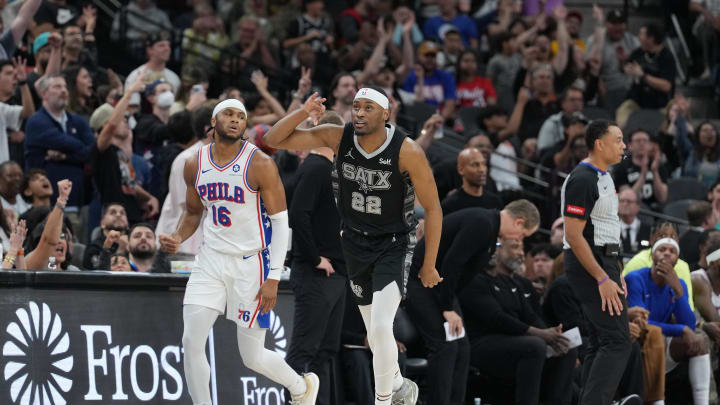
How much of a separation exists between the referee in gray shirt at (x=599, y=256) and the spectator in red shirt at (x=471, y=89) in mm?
8099

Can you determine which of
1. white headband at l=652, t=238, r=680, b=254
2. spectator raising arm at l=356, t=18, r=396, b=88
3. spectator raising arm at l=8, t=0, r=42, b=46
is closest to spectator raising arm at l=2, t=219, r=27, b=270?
spectator raising arm at l=8, t=0, r=42, b=46

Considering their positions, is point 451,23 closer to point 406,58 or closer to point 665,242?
point 406,58

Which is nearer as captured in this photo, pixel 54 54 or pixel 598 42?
pixel 54 54

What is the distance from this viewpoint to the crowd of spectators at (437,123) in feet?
33.9

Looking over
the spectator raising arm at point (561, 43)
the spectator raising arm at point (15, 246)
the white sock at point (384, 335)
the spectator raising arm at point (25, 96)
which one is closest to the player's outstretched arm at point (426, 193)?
the white sock at point (384, 335)

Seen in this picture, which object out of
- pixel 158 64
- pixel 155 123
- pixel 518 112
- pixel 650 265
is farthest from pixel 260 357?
pixel 518 112

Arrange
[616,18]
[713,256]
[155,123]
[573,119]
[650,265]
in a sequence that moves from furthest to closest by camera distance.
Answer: [616,18], [573,119], [155,123], [713,256], [650,265]

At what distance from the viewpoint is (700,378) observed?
34.9 feet

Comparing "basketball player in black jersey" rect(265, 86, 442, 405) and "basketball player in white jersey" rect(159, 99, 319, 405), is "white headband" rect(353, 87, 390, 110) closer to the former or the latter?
"basketball player in black jersey" rect(265, 86, 442, 405)

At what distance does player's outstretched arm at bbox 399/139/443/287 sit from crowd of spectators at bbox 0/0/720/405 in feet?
4.47

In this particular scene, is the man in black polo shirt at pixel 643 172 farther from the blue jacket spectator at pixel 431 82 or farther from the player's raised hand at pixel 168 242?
the player's raised hand at pixel 168 242

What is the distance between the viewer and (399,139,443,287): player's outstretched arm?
25.3 feet

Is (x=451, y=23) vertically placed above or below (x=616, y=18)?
above

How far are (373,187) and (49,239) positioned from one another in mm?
2617
